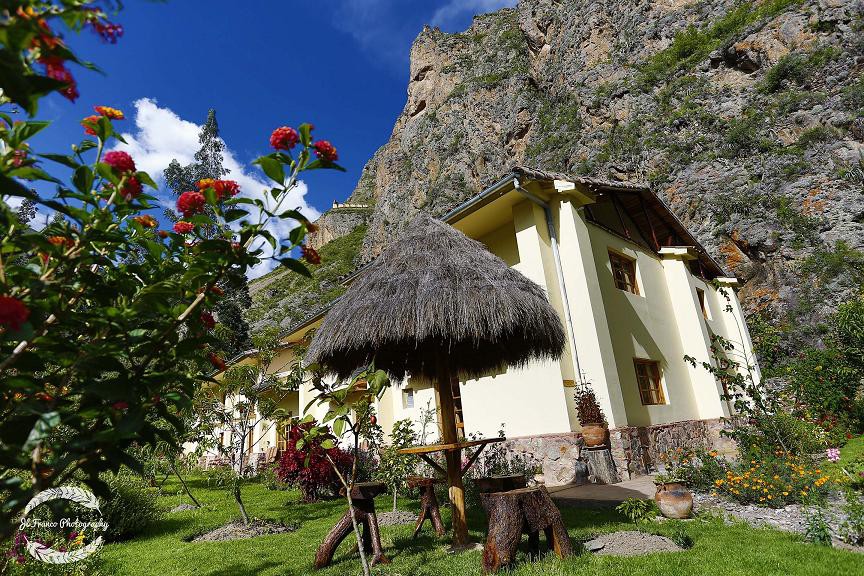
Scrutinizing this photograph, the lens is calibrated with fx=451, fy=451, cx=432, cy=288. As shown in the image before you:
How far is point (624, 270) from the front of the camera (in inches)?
464

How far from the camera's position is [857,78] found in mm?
18906

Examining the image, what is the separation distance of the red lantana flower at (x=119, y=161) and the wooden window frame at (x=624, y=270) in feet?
35.0

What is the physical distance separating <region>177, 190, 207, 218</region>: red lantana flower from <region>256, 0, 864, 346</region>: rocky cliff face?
20.5 meters

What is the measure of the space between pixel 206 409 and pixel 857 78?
26.7 m

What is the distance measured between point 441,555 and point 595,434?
440cm

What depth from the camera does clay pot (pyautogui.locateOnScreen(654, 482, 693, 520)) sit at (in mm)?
5305

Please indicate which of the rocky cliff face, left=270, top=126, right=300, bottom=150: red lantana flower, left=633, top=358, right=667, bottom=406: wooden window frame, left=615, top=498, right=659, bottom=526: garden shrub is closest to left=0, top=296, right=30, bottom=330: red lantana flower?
left=270, top=126, right=300, bottom=150: red lantana flower

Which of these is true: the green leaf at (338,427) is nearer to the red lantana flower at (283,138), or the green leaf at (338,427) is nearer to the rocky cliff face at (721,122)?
the red lantana flower at (283,138)

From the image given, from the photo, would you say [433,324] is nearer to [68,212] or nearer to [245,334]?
[68,212]

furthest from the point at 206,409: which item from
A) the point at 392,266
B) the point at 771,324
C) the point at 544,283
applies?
the point at 771,324

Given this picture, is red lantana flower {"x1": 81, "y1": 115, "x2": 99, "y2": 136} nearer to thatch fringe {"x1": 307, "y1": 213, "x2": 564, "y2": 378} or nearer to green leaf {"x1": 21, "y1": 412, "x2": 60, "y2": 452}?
green leaf {"x1": 21, "y1": 412, "x2": 60, "y2": 452}

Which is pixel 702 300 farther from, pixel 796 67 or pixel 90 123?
pixel 90 123

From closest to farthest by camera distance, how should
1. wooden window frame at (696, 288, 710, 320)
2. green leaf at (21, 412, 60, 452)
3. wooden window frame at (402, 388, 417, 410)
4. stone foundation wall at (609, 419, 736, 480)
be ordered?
green leaf at (21, 412, 60, 452) → stone foundation wall at (609, 419, 736, 480) → wooden window frame at (402, 388, 417, 410) → wooden window frame at (696, 288, 710, 320)

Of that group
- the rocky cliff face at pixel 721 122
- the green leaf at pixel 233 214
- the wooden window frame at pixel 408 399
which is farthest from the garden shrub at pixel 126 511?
the rocky cliff face at pixel 721 122
